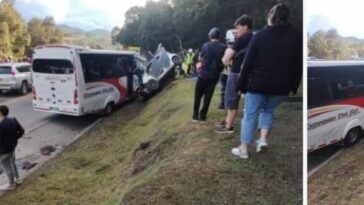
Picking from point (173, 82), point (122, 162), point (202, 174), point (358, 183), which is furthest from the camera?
point (173, 82)

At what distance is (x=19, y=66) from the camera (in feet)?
8.09

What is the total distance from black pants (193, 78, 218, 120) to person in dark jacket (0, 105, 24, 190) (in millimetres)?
897

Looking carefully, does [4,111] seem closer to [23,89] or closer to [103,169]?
[23,89]

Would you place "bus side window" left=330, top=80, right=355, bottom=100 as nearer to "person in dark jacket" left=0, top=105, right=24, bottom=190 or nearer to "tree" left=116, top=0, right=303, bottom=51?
"tree" left=116, top=0, right=303, bottom=51

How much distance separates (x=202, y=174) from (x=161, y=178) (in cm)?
19

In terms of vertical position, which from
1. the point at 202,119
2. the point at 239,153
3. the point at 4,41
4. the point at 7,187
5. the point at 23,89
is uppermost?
the point at 4,41

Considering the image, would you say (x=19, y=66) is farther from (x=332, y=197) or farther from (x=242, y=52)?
(x=332, y=197)

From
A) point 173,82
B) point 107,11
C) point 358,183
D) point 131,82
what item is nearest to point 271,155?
point 358,183

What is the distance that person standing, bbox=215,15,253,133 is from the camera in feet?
7.63

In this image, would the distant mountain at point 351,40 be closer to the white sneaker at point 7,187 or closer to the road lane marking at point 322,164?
the road lane marking at point 322,164

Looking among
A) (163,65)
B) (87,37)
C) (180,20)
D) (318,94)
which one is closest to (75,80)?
(87,37)

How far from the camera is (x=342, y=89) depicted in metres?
2.01

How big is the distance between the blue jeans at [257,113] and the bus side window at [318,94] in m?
0.21

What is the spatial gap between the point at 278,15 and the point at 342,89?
412mm
